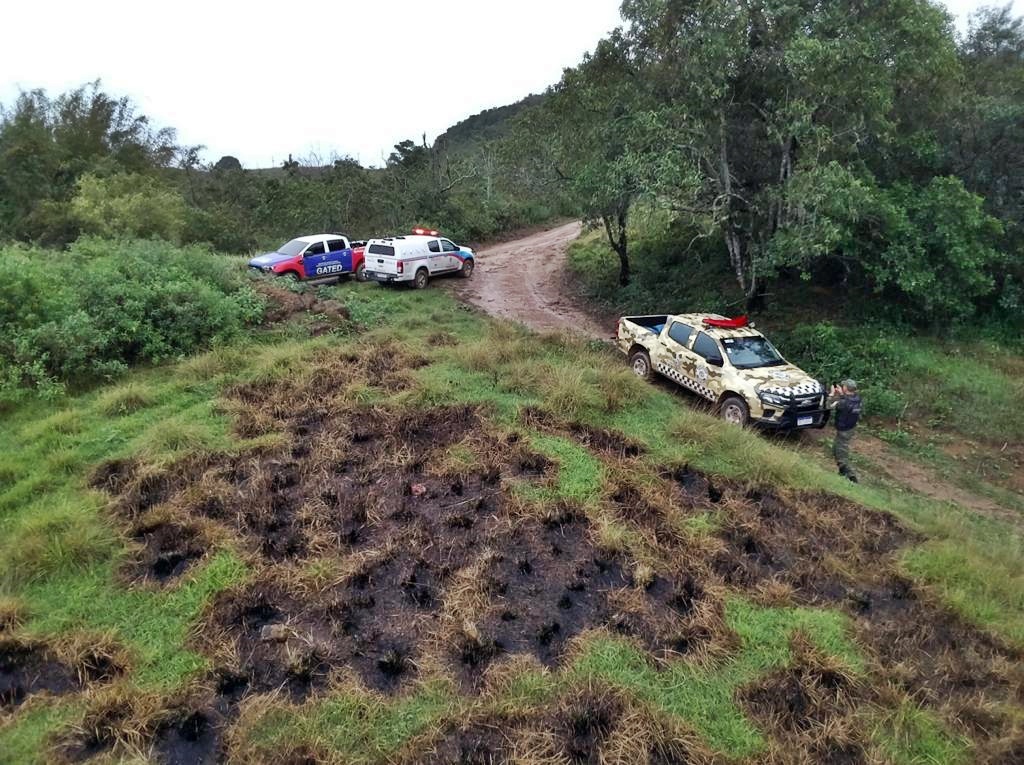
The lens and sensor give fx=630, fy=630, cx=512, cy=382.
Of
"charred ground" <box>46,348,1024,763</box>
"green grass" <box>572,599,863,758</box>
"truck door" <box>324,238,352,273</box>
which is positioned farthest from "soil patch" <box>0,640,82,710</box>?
"truck door" <box>324,238,352,273</box>

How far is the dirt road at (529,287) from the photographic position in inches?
704

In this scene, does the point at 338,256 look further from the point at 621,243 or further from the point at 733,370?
the point at 733,370

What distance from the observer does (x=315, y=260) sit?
18.9 m

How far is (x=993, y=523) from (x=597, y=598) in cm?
673

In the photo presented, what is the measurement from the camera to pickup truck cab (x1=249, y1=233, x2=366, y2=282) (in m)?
18.2

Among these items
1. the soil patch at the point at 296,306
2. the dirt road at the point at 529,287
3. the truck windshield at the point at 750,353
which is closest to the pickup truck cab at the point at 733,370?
the truck windshield at the point at 750,353

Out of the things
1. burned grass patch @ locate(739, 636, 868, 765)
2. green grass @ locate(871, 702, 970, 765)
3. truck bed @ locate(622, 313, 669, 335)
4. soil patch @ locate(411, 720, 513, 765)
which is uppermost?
truck bed @ locate(622, 313, 669, 335)

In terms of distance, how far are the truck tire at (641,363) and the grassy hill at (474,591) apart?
3.59m

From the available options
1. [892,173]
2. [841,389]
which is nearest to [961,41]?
[892,173]

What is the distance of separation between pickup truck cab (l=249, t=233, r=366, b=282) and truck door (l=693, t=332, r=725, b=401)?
11815 mm

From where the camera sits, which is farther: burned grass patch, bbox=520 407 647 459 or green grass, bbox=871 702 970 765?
burned grass patch, bbox=520 407 647 459

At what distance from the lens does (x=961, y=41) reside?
55.5 ft

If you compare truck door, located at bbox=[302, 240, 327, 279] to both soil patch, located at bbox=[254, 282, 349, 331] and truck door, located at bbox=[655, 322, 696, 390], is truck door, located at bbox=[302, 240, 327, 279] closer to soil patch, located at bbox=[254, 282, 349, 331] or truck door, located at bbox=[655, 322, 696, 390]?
soil patch, located at bbox=[254, 282, 349, 331]

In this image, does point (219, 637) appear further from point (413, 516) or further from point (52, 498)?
point (52, 498)
